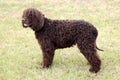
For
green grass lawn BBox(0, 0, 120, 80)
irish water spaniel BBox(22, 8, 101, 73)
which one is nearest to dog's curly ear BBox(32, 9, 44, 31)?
irish water spaniel BBox(22, 8, 101, 73)

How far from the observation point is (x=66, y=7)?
14.8 metres

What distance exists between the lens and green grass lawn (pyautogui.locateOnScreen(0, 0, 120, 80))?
7.84m

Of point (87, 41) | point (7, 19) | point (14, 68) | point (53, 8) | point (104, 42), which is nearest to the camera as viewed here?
point (87, 41)

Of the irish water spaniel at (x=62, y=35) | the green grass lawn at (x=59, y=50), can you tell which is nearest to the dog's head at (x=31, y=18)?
the irish water spaniel at (x=62, y=35)

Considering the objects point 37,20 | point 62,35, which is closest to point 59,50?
point 62,35

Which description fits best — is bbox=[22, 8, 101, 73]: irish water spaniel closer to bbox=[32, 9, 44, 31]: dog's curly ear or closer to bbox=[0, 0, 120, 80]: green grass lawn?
bbox=[32, 9, 44, 31]: dog's curly ear

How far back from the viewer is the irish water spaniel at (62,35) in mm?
7707

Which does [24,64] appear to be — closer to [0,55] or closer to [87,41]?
[0,55]

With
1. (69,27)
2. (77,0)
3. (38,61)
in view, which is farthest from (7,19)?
(69,27)

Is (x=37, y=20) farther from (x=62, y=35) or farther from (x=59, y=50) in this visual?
(x=59, y=50)

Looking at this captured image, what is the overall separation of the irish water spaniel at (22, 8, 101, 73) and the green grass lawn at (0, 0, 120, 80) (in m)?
0.34

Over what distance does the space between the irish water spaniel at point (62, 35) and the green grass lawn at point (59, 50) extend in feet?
1.12

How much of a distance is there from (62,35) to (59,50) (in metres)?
1.65

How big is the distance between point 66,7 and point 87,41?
7284 millimetres
